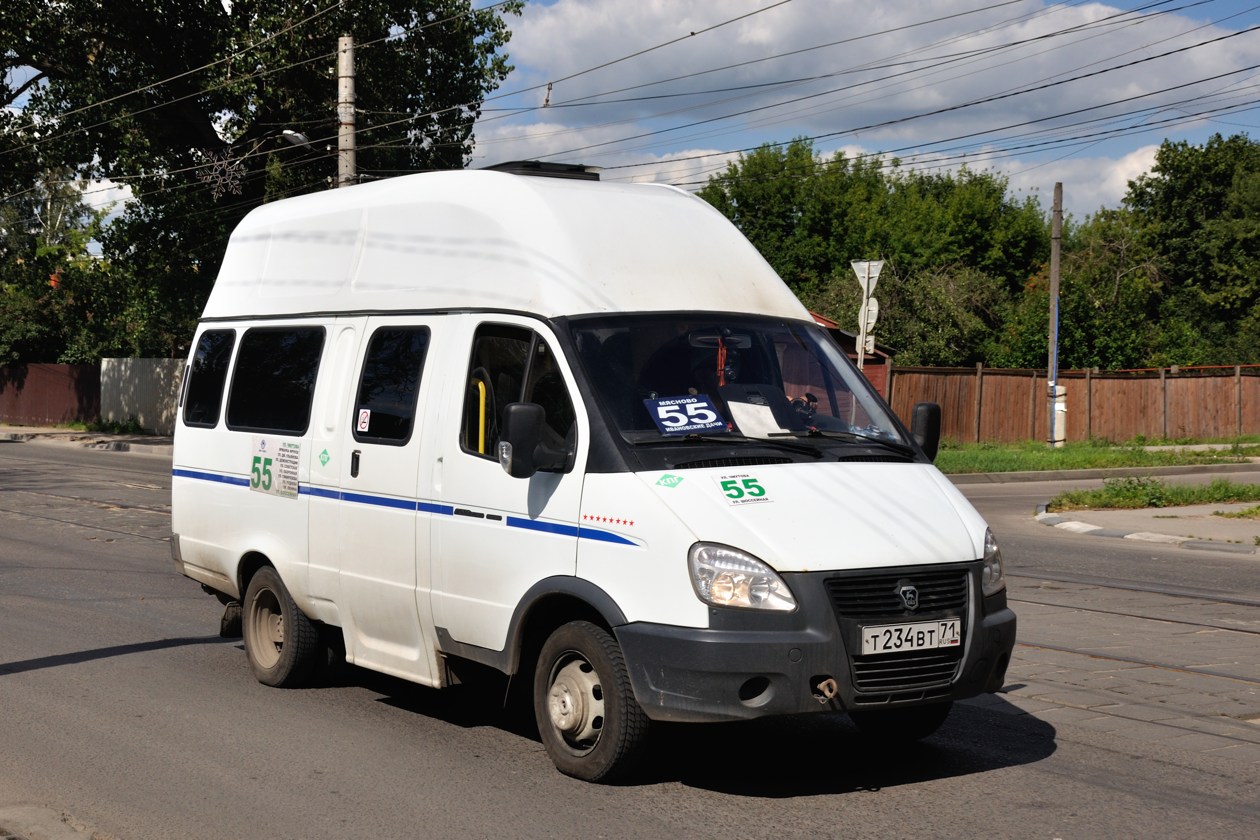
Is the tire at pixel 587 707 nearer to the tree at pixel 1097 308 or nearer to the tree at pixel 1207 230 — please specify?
the tree at pixel 1097 308

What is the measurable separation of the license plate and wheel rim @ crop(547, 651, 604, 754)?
113 centimetres

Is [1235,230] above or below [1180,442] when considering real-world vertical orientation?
above

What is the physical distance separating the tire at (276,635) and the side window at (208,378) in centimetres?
124

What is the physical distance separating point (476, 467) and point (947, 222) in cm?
6659

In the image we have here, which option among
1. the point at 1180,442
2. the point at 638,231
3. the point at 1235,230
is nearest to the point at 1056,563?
the point at 638,231

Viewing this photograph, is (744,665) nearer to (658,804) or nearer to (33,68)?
(658,804)

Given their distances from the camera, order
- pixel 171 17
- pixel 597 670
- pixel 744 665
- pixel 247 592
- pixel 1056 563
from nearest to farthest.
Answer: pixel 744 665 < pixel 597 670 < pixel 247 592 < pixel 1056 563 < pixel 171 17

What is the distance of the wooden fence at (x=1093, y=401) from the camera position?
111 ft

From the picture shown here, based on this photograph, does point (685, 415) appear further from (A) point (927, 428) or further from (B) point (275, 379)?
(B) point (275, 379)

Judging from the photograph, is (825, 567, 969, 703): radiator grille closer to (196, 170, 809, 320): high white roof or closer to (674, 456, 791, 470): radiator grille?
(674, 456, 791, 470): radiator grille

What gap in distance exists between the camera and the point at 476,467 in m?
6.55

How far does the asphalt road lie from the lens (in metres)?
5.42

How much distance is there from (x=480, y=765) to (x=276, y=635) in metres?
2.39

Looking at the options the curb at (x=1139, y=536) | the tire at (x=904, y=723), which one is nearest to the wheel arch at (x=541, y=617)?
the tire at (x=904, y=723)
